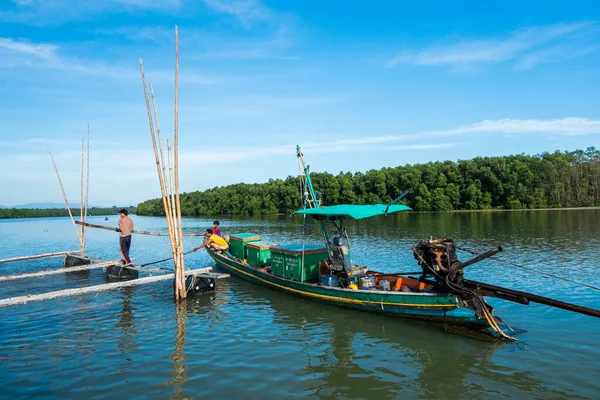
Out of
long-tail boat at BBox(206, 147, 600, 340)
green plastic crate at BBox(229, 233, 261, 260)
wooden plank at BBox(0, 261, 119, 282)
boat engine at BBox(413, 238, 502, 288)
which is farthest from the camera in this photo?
green plastic crate at BBox(229, 233, 261, 260)

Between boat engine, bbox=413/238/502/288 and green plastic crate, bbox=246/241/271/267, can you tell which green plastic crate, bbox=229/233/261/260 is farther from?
boat engine, bbox=413/238/502/288

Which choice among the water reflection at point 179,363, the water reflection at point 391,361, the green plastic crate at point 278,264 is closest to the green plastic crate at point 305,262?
the green plastic crate at point 278,264

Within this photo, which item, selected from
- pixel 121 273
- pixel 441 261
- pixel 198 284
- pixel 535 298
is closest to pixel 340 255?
pixel 441 261

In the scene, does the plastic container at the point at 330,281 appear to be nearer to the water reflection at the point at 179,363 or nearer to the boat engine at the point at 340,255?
the boat engine at the point at 340,255

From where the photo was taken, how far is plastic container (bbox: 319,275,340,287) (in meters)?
15.3

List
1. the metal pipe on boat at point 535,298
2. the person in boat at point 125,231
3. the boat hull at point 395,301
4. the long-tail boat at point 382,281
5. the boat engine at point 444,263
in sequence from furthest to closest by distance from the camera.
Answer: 1. the person in boat at point 125,231
2. the boat engine at point 444,263
3. the boat hull at point 395,301
4. the long-tail boat at point 382,281
5. the metal pipe on boat at point 535,298

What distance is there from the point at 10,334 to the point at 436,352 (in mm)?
13374

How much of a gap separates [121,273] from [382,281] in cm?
1419

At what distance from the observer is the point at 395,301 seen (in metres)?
12.7

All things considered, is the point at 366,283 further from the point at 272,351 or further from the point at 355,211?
the point at 272,351

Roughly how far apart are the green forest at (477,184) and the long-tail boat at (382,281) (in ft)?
270

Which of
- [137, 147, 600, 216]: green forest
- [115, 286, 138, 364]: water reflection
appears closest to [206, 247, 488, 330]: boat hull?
[115, 286, 138, 364]: water reflection

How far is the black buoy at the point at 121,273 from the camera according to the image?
20.7m

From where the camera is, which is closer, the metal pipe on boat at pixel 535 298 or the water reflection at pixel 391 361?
the water reflection at pixel 391 361
